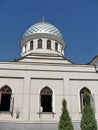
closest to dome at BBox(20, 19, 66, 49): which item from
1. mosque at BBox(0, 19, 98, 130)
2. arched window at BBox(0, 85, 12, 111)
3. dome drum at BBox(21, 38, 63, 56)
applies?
dome drum at BBox(21, 38, 63, 56)

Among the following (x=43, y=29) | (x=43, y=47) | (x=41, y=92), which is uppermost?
(x=43, y=29)

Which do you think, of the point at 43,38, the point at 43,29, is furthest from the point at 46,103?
the point at 43,29

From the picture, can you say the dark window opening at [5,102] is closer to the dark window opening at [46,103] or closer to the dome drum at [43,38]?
the dark window opening at [46,103]

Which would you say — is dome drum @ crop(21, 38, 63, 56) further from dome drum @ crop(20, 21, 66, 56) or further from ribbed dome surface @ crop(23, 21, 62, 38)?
ribbed dome surface @ crop(23, 21, 62, 38)

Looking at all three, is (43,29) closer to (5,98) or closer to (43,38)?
(43,38)

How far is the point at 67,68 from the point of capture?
60.8 ft

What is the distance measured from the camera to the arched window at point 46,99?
17.4m

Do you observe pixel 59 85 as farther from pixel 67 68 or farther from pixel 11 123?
pixel 11 123

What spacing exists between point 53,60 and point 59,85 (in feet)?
16.1

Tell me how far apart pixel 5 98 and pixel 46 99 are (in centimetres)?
325

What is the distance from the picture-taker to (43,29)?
2536 cm

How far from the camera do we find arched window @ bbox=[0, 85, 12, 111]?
56.3 feet

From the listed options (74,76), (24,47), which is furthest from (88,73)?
(24,47)

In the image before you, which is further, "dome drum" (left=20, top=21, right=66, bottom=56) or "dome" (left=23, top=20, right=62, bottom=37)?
"dome" (left=23, top=20, right=62, bottom=37)
